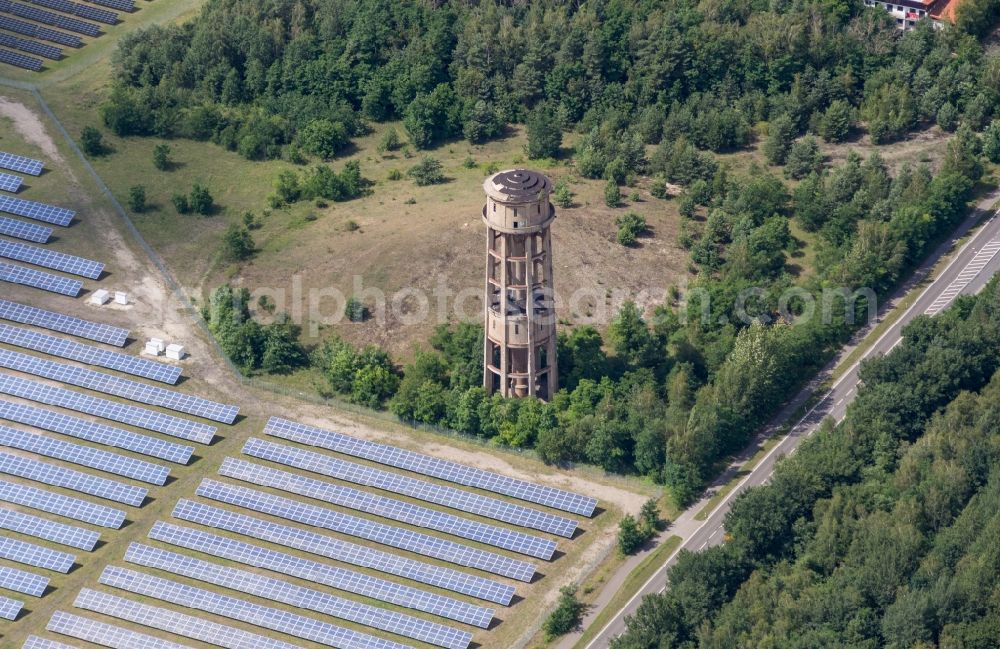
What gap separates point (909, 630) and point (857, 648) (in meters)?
5.78

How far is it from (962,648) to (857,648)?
10812mm

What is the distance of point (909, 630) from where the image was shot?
199625 millimetres

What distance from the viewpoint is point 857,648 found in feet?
655

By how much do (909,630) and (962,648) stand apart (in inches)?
223

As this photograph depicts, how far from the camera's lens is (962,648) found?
198375mm
